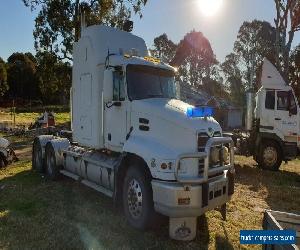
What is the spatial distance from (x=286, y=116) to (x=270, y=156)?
5.82 feet

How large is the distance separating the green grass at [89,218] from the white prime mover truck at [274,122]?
9.23 feet

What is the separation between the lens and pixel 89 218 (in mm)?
→ 8430

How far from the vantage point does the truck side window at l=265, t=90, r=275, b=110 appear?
1588 centimetres

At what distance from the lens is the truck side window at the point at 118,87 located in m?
8.72

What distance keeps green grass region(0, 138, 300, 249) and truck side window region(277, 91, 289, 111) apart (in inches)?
145

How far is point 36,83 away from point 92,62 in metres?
68.3

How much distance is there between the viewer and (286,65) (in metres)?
24.6

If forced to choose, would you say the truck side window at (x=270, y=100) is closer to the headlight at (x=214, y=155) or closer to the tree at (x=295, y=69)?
the headlight at (x=214, y=155)

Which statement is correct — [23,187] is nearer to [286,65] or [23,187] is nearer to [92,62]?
[92,62]

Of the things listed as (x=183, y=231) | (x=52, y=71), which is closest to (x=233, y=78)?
(x=52, y=71)

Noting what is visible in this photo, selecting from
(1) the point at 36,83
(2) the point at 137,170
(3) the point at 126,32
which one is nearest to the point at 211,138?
(2) the point at 137,170

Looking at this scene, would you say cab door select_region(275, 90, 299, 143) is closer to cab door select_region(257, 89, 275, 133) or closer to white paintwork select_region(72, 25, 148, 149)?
cab door select_region(257, 89, 275, 133)

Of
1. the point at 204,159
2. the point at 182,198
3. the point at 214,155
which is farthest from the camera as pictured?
the point at 214,155

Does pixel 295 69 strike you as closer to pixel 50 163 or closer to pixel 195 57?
pixel 195 57
